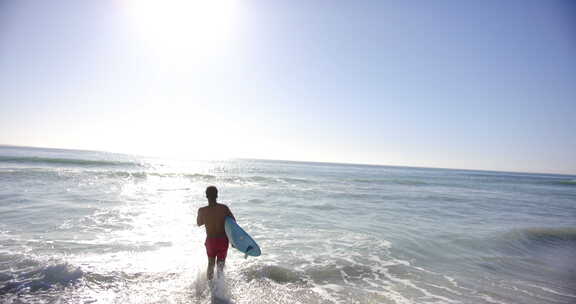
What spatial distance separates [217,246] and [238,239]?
0.38 metres

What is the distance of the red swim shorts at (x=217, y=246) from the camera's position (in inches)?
189

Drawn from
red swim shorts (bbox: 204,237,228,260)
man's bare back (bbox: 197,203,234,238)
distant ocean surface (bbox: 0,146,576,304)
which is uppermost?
man's bare back (bbox: 197,203,234,238)

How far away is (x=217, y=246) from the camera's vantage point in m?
4.81

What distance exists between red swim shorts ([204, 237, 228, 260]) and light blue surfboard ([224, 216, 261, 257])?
0.14m

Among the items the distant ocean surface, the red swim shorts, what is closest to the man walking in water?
the red swim shorts

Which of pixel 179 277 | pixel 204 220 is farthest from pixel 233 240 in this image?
pixel 179 277

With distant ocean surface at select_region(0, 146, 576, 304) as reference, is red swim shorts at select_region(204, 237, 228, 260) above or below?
above

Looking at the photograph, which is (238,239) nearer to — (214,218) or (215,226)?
(215,226)

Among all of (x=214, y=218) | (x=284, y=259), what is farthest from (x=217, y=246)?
(x=284, y=259)

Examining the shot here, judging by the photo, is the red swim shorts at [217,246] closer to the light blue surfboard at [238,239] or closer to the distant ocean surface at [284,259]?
the light blue surfboard at [238,239]

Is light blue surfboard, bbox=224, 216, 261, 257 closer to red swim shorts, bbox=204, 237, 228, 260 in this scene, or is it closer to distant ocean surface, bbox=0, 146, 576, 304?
red swim shorts, bbox=204, 237, 228, 260

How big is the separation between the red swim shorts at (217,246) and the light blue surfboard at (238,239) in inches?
5.4

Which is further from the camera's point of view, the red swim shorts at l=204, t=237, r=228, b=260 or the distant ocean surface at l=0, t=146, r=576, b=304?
the red swim shorts at l=204, t=237, r=228, b=260

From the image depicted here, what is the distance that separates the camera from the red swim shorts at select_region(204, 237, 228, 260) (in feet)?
15.7
